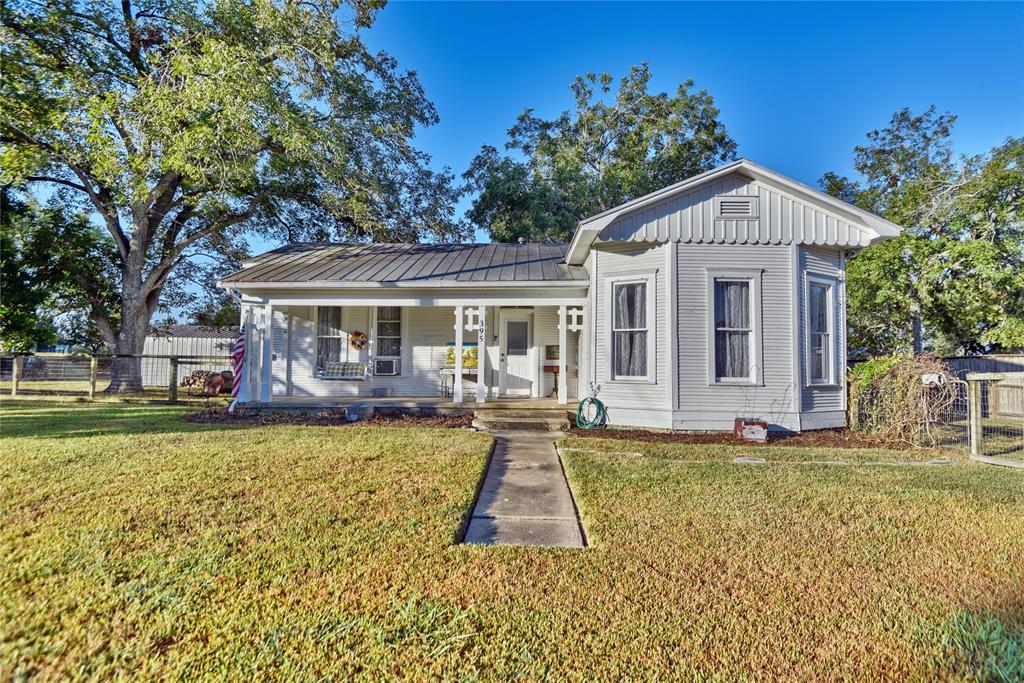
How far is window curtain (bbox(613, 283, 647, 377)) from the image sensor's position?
845 centimetres

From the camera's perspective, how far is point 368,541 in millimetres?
3234

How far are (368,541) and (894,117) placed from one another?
2553 cm

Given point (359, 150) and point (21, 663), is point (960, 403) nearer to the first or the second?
point (21, 663)

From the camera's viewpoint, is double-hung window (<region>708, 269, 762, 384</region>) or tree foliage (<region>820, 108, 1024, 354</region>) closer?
double-hung window (<region>708, 269, 762, 384</region>)

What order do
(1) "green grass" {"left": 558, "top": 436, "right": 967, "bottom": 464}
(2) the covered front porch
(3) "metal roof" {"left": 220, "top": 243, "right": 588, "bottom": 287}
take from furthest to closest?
(2) the covered front porch → (3) "metal roof" {"left": 220, "top": 243, "right": 588, "bottom": 287} → (1) "green grass" {"left": 558, "top": 436, "right": 967, "bottom": 464}

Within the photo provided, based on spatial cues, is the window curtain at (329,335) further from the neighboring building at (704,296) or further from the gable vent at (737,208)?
the gable vent at (737,208)

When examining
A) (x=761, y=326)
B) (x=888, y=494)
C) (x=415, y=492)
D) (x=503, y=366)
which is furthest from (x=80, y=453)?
(x=761, y=326)

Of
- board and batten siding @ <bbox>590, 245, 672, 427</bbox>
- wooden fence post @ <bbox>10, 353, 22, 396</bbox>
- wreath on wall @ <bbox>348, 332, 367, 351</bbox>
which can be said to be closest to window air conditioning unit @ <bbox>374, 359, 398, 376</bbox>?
wreath on wall @ <bbox>348, 332, 367, 351</bbox>

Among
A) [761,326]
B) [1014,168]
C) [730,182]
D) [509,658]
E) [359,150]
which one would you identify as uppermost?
[359,150]

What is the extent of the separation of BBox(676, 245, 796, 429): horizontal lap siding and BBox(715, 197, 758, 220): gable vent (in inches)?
22.4

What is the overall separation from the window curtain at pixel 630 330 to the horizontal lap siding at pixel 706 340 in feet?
2.18

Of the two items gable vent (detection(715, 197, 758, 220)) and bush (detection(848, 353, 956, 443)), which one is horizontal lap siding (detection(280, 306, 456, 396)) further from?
bush (detection(848, 353, 956, 443))

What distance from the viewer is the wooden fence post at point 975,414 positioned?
659 centimetres

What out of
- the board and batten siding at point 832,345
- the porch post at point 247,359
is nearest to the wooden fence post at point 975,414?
the board and batten siding at point 832,345
